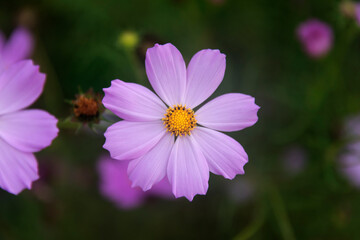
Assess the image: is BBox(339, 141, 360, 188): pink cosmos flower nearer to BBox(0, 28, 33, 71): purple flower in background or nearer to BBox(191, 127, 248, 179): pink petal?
BBox(191, 127, 248, 179): pink petal

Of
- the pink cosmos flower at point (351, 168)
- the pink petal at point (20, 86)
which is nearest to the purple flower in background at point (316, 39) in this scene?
the pink cosmos flower at point (351, 168)

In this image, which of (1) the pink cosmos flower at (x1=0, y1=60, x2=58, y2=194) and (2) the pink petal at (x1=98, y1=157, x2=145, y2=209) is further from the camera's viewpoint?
(2) the pink petal at (x1=98, y1=157, x2=145, y2=209)

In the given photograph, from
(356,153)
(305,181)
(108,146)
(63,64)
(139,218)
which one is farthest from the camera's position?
(63,64)

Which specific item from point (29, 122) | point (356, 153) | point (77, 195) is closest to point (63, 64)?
point (77, 195)

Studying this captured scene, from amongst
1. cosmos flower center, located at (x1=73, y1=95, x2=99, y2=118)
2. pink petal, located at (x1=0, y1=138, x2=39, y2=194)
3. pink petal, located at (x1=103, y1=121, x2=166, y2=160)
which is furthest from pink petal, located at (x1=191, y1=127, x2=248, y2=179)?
pink petal, located at (x1=0, y1=138, x2=39, y2=194)

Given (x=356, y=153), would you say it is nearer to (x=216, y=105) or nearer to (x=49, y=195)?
(x=216, y=105)

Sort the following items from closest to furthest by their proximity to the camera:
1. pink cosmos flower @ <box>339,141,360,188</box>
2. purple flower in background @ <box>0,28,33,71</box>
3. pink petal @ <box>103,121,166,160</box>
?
pink petal @ <box>103,121,166,160</box> → purple flower in background @ <box>0,28,33,71</box> → pink cosmos flower @ <box>339,141,360,188</box>

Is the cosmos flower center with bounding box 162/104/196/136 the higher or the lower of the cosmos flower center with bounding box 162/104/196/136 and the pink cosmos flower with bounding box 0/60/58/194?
the higher
